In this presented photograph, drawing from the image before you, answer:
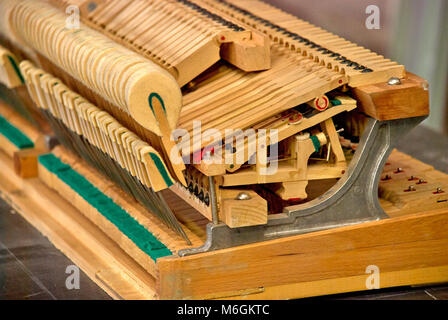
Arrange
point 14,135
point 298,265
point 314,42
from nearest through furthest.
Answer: point 298,265, point 314,42, point 14,135

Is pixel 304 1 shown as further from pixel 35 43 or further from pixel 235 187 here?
pixel 235 187

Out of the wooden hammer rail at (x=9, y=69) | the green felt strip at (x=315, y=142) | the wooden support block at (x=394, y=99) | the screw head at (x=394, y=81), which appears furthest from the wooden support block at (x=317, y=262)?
the wooden hammer rail at (x=9, y=69)

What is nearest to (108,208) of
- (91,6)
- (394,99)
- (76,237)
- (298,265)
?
(76,237)

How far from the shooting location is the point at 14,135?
6926mm

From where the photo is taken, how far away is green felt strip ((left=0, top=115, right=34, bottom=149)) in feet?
22.1

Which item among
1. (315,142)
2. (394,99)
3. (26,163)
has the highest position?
(26,163)

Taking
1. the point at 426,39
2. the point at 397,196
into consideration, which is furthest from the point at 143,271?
the point at 426,39

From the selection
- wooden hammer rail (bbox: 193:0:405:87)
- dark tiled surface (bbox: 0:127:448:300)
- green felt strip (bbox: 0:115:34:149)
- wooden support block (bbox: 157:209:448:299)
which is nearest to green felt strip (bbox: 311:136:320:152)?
wooden hammer rail (bbox: 193:0:405:87)

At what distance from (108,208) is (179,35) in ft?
3.66

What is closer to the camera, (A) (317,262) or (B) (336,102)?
(B) (336,102)

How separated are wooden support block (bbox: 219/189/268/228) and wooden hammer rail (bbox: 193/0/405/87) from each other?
81 cm

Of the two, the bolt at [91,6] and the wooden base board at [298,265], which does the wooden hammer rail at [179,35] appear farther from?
the wooden base board at [298,265]

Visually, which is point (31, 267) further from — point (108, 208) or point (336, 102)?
point (336, 102)

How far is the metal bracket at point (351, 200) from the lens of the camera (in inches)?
194
